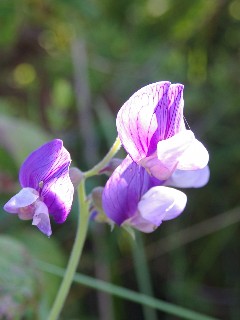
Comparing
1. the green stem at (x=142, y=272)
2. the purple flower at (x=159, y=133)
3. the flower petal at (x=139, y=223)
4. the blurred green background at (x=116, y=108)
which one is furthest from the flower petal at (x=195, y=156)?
the green stem at (x=142, y=272)

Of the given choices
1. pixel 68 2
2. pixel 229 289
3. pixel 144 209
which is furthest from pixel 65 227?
pixel 144 209

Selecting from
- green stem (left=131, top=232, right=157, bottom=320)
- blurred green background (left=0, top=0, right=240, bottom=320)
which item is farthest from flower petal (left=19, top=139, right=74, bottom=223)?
green stem (left=131, top=232, right=157, bottom=320)

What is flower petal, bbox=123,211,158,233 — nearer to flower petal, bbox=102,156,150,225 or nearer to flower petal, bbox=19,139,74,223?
flower petal, bbox=102,156,150,225

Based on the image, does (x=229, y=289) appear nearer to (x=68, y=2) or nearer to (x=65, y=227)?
(x=65, y=227)

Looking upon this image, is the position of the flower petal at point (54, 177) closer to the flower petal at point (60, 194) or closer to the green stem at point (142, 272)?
the flower petal at point (60, 194)

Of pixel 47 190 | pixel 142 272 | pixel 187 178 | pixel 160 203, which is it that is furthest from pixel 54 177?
pixel 142 272

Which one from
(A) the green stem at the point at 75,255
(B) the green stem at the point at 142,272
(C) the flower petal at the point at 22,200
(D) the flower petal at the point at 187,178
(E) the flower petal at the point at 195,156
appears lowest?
(B) the green stem at the point at 142,272
